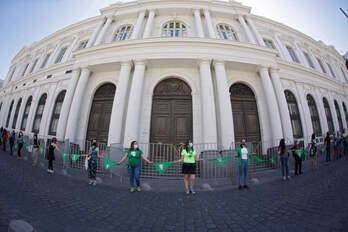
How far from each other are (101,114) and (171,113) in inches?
203

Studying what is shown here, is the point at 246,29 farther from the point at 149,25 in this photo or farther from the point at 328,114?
the point at 328,114

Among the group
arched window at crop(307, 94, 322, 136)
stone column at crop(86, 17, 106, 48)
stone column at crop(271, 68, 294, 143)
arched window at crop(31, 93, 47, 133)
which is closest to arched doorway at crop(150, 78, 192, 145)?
stone column at crop(271, 68, 294, 143)

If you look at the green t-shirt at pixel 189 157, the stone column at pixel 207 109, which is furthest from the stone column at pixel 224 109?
the green t-shirt at pixel 189 157

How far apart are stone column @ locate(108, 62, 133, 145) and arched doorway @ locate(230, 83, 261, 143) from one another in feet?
23.9

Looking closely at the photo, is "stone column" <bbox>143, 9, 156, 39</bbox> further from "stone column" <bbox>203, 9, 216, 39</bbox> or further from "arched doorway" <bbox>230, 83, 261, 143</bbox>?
"arched doorway" <bbox>230, 83, 261, 143</bbox>

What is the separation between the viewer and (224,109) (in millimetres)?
7457

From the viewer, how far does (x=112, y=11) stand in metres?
11.6

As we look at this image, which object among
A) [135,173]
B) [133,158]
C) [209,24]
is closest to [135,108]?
[133,158]

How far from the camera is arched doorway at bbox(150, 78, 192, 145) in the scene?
813cm

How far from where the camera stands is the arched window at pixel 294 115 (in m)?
10.2

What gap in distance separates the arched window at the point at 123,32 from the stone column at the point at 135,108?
4611 mm

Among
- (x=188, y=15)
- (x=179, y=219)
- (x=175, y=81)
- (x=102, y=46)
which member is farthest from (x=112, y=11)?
(x=179, y=219)

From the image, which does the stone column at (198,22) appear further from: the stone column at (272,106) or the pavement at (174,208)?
the pavement at (174,208)

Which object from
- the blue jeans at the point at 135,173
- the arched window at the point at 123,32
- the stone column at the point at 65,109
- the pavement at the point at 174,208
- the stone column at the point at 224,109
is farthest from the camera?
the arched window at the point at 123,32
